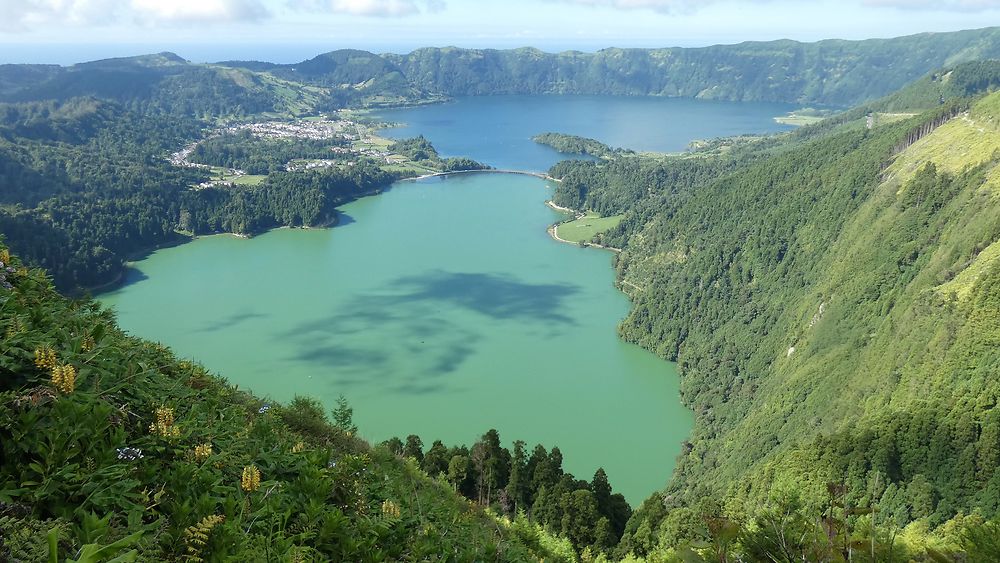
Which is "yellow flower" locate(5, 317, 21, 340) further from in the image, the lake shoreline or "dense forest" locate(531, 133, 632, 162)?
"dense forest" locate(531, 133, 632, 162)

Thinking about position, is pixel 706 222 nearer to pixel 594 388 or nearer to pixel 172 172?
pixel 594 388

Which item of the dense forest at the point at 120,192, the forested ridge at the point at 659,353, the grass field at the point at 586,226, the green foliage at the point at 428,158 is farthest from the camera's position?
the green foliage at the point at 428,158

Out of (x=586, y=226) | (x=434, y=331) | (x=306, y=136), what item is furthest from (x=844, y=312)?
(x=306, y=136)

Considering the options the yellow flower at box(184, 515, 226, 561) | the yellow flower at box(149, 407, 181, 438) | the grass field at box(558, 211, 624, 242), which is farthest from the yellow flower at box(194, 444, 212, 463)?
the grass field at box(558, 211, 624, 242)

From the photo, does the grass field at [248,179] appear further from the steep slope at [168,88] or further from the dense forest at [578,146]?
the steep slope at [168,88]

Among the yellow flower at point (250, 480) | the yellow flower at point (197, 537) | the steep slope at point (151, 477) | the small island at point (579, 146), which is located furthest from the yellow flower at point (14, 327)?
the small island at point (579, 146)

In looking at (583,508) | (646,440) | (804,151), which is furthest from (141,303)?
(804,151)
